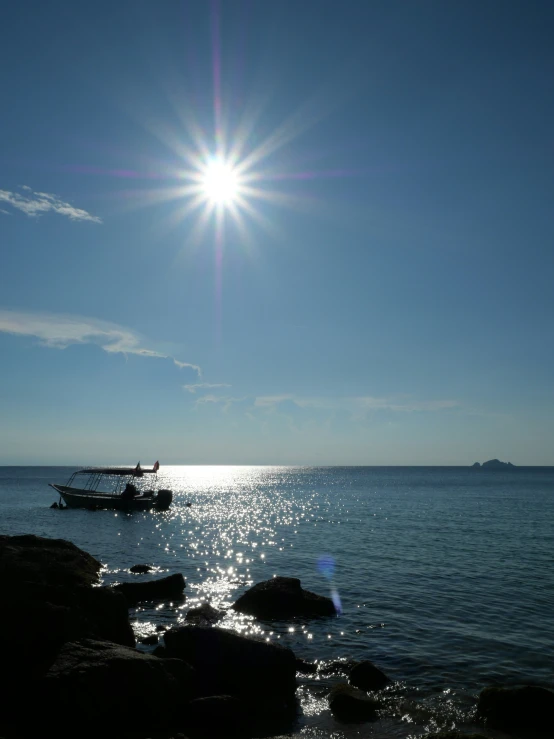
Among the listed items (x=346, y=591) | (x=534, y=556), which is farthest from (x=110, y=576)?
(x=534, y=556)

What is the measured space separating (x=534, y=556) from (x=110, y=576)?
3025cm

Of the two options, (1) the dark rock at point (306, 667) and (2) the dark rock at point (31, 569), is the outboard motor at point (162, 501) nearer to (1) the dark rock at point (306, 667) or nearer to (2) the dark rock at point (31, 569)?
(2) the dark rock at point (31, 569)

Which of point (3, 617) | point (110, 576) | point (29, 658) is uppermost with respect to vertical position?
point (3, 617)

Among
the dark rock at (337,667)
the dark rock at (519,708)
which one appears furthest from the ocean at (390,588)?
the dark rock at (519,708)

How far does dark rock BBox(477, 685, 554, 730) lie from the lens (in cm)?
1309

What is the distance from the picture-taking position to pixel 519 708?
13328 millimetres

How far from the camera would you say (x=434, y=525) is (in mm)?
55219

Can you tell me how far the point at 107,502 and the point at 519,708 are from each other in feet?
240

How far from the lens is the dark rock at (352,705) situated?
13641 mm

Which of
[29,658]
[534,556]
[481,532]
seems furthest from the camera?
[481,532]

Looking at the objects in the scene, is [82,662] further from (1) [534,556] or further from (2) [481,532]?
(2) [481,532]

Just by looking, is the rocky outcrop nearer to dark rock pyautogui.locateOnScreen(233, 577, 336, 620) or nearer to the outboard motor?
dark rock pyautogui.locateOnScreen(233, 577, 336, 620)

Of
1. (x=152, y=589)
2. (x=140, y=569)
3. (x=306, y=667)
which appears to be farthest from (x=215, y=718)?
(x=140, y=569)

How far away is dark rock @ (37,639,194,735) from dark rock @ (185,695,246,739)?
1.59 feet
